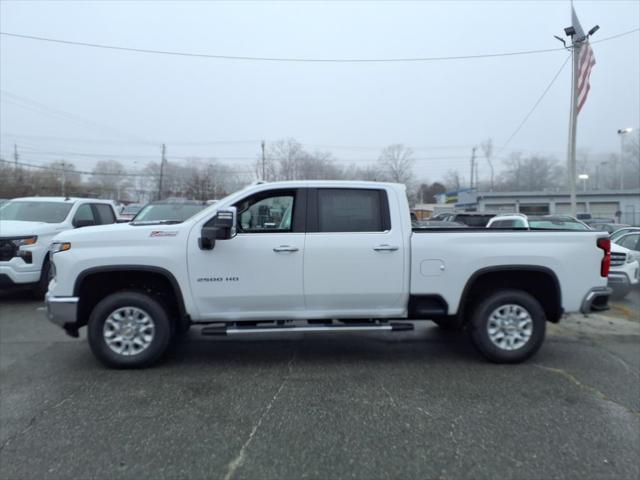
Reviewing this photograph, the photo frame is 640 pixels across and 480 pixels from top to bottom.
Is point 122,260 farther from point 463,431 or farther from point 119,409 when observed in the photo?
Answer: point 463,431

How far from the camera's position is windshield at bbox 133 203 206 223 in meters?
9.30

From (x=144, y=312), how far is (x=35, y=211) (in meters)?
5.82

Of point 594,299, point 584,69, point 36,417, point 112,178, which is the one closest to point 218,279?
point 36,417

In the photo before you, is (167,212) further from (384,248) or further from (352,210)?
(384,248)

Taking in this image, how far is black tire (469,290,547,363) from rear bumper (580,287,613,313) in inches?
18.0

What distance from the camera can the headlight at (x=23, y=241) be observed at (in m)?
7.69

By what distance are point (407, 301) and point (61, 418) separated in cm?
339

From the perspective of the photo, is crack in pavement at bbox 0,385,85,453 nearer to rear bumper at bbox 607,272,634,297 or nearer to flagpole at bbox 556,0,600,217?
rear bumper at bbox 607,272,634,297

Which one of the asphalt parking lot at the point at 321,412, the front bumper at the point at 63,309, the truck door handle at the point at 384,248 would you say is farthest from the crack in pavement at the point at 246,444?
the front bumper at the point at 63,309

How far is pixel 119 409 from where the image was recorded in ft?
12.9

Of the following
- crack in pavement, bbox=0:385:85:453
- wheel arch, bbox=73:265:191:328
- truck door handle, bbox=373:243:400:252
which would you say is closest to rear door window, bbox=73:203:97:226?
wheel arch, bbox=73:265:191:328

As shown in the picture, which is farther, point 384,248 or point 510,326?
point 510,326

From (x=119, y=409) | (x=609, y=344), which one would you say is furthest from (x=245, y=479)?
(x=609, y=344)

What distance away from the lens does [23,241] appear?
7.73 meters
